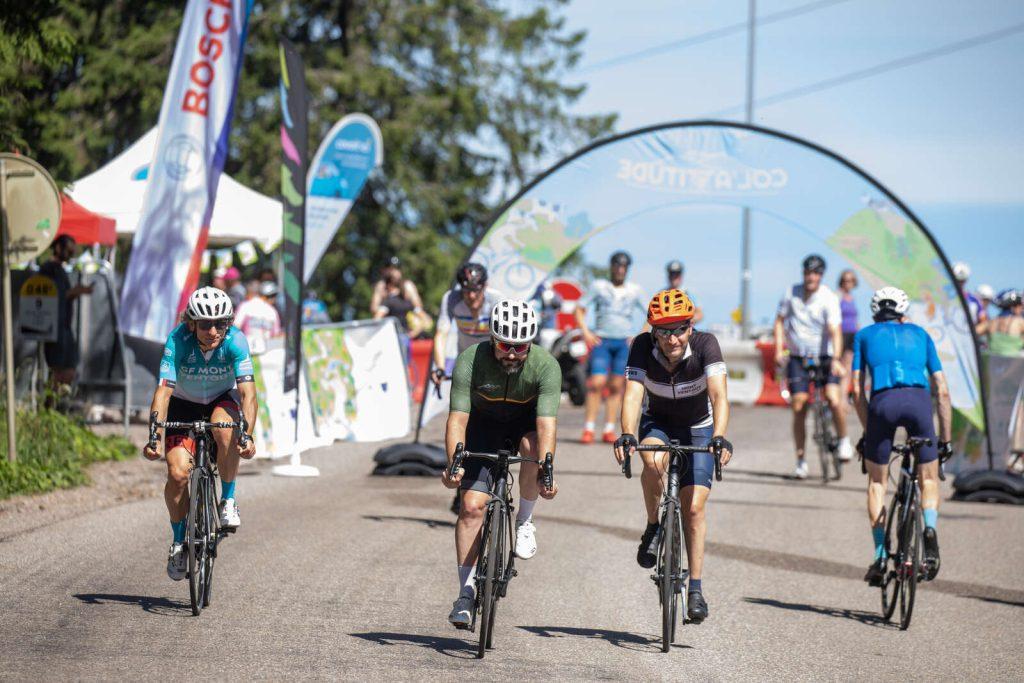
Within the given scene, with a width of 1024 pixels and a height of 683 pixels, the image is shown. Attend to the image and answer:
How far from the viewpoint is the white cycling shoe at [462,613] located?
7355 millimetres

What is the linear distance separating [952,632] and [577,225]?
27.5 feet

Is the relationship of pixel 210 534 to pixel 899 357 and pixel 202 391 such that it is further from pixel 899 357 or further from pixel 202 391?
pixel 899 357

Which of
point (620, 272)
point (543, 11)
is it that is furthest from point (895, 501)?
point (543, 11)

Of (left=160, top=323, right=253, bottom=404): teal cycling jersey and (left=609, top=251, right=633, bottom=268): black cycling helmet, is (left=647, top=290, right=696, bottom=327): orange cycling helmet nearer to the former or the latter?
(left=160, top=323, right=253, bottom=404): teal cycling jersey

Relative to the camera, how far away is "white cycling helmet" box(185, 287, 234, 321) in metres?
8.37

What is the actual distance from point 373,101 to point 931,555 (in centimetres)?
2598

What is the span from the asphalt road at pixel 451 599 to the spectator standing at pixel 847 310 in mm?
4418

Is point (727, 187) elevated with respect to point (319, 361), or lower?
elevated

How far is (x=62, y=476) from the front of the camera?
42.0ft

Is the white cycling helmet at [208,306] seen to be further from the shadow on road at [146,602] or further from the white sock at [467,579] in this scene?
the white sock at [467,579]

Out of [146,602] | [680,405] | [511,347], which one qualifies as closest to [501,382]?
[511,347]

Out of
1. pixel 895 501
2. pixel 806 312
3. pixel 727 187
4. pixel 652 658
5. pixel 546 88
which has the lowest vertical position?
pixel 652 658

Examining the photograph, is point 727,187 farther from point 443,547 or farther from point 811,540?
point 443,547

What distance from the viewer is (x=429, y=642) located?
766 cm
